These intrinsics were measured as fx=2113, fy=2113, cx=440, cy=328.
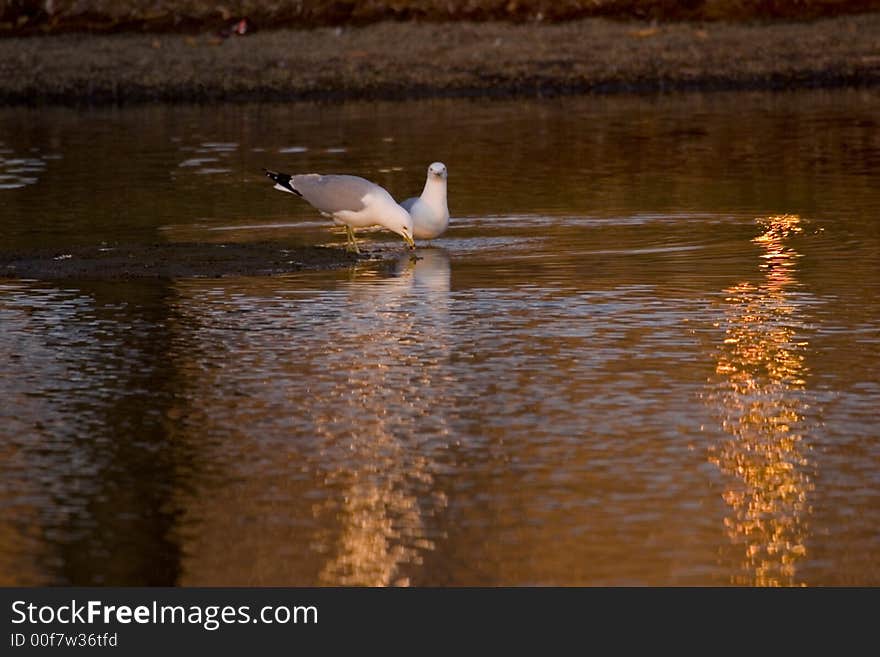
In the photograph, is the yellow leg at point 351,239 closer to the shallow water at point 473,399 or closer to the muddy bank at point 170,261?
the muddy bank at point 170,261

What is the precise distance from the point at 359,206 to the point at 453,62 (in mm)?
27958

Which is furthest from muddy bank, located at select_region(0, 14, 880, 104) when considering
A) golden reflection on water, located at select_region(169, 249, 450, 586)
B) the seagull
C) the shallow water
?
golden reflection on water, located at select_region(169, 249, 450, 586)

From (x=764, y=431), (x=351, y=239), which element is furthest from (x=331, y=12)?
(x=764, y=431)

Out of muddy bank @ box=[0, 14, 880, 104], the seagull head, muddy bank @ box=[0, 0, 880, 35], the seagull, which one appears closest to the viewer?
the seagull head

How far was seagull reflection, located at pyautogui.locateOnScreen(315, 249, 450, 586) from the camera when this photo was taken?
30.9 feet

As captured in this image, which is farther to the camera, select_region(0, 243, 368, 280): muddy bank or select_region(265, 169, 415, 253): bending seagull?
select_region(265, 169, 415, 253): bending seagull

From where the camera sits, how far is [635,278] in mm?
17281

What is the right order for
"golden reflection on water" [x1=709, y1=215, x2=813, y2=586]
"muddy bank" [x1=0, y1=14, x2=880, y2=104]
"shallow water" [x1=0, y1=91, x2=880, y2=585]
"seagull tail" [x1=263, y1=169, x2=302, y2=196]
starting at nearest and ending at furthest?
"golden reflection on water" [x1=709, y1=215, x2=813, y2=586] → "shallow water" [x1=0, y1=91, x2=880, y2=585] → "seagull tail" [x1=263, y1=169, x2=302, y2=196] → "muddy bank" [x1=0, y1=14, x2=880, y2=104]

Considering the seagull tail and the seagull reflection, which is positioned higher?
the seagull tail

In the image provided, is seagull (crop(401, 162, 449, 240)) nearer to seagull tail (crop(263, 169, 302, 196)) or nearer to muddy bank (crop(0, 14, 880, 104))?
seagull tail (crop(263, 169, 302, 196))

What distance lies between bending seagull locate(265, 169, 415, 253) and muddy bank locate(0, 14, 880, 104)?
24.4 metres

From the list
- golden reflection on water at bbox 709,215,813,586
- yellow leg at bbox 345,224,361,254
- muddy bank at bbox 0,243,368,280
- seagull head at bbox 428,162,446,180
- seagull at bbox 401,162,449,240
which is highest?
seagull head at bbox 428,162,446,180

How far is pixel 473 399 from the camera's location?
12555mm

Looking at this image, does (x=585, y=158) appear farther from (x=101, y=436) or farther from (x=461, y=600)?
(x=461, y=600)
